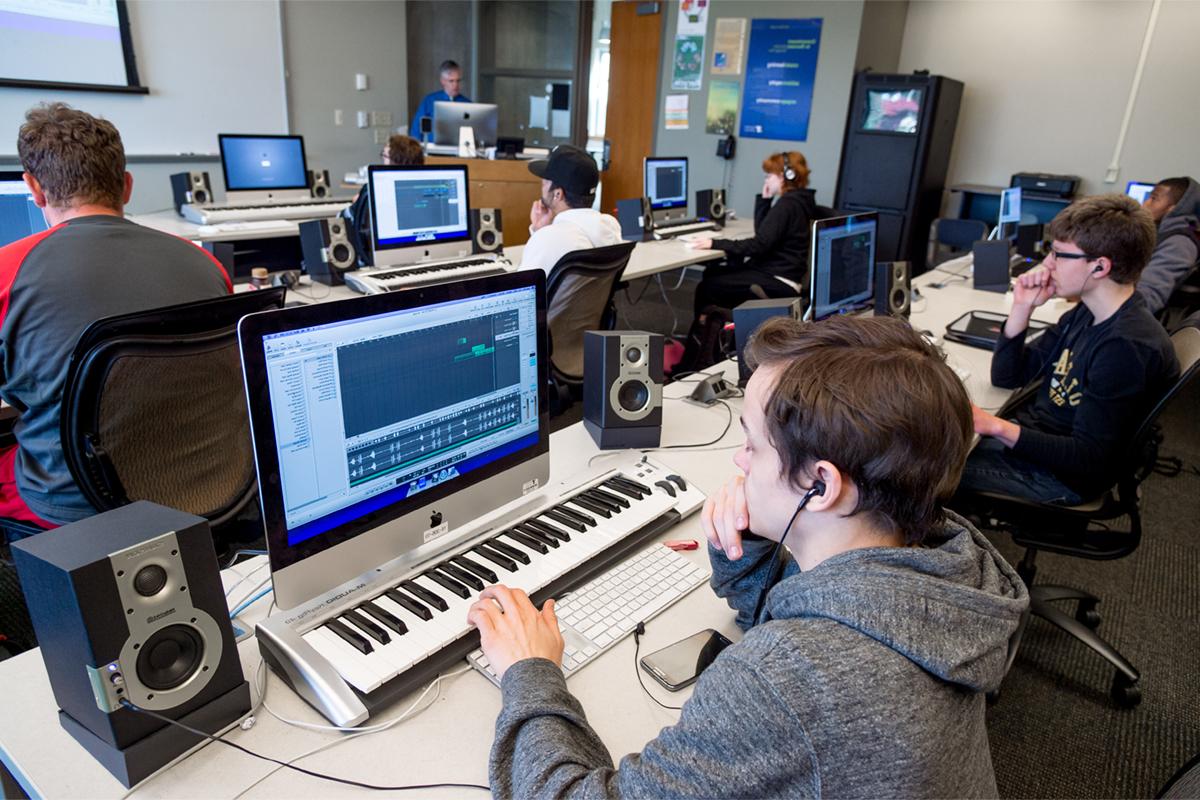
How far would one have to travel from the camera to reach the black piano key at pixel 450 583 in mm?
1098

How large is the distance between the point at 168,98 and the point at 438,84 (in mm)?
2666

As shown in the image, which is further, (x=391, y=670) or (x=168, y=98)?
(x=168, y=98)

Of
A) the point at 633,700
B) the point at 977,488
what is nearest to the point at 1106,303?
the point at 977,488

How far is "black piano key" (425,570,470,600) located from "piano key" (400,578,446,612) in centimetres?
2

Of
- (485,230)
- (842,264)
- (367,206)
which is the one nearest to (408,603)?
(842,264)

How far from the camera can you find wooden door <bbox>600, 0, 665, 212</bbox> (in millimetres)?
7164

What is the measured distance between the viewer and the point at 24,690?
0.96m

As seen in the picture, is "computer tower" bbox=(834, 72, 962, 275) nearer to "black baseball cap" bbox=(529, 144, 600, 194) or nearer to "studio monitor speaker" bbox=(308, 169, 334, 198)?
"black baseball cap" bbox=(529, 144, 600, 194)

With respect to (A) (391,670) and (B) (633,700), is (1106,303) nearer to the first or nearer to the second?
(B) (633,700)

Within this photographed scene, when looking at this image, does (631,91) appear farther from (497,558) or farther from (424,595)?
(424,595)

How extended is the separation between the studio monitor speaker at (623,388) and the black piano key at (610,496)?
11.0 inches

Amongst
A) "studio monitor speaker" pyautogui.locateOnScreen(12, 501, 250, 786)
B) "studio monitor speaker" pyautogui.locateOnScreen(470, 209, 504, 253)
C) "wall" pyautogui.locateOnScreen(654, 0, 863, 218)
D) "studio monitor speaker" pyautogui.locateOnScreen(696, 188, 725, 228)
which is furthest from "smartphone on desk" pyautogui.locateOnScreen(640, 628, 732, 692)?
"wall" pyautogui.locateOnScreen(654, 0, 863, 218)

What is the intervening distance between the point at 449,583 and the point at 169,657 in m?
0.38

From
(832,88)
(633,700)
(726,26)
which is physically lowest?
(633,700)
